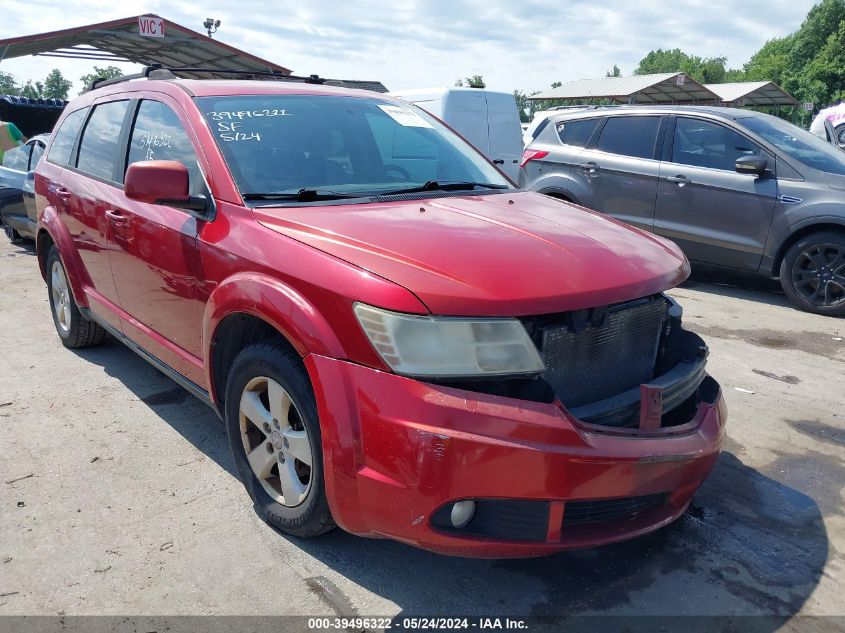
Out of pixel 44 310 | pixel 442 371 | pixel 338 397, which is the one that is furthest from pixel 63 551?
pixel 44 310

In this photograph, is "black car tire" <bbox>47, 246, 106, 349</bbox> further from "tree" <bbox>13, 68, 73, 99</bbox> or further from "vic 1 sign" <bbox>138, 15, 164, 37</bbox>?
"tree" <bbox>13, 68, 73, 99</bbox>

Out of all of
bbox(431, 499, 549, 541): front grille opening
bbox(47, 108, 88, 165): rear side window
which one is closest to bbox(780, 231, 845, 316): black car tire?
bbox(431, 499, 549, 541): front grille opening

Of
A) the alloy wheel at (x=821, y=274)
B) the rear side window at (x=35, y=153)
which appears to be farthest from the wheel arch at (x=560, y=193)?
the rear side window at (x=35, y=153)

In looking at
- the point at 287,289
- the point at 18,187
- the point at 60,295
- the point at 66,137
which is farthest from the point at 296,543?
the point at 18,187

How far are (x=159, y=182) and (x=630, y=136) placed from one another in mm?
6035

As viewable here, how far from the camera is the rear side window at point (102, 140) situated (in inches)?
158

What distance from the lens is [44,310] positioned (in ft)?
20.7

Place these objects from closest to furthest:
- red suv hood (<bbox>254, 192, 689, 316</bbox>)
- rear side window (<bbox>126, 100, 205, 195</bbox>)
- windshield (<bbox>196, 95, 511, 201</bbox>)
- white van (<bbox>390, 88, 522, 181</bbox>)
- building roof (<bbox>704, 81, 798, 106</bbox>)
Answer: red suv hood (<bbox>254, 192, 689, 316</bbox>) < windshield (<bbox>196, 95, 511, 201</bbox>) < rear side window (<bbox>126, 100, 205, 195</bbox>) < white van (<bbox>390, 88, 522, 181</bbox>) < building roof (<bbox>704, 81, 798, 106</bbox>)

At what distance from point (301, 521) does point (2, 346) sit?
12.5ft

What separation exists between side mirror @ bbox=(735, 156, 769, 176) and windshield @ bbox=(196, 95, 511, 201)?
3678 millimetres

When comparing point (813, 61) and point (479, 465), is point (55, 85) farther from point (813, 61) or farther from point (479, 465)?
point (479, 465)

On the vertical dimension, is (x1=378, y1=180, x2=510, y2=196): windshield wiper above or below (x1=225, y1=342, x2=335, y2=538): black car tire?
above

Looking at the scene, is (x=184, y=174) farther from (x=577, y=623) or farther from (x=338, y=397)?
(x=577, y=623)

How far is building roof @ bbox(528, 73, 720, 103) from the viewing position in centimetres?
3197
